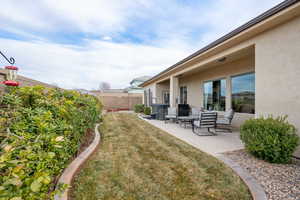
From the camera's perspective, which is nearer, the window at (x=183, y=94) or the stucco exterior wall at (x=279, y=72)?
the stucco exterior wall at (x=279, y=72)

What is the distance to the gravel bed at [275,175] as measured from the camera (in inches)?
80.7

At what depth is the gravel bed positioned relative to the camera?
2.05 m

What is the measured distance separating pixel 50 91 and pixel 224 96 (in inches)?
305

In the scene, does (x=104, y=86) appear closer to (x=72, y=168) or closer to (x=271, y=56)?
(x=72, y=168)

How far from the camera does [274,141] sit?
2857 millimetres

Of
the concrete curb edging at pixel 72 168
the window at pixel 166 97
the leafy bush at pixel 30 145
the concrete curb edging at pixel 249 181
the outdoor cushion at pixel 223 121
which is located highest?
the window at pixel 166 97

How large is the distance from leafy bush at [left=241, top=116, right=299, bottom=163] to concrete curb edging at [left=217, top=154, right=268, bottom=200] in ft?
2.41

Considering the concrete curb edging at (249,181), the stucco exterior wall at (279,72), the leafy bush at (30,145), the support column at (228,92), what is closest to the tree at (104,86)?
the support column at (228,92)

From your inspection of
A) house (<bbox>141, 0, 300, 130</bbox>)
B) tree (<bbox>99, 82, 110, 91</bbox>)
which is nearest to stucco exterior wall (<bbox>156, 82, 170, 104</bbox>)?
house (<bbox>141, 0, 300, 130</bbox>)

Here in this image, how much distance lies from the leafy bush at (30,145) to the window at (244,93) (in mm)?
6906

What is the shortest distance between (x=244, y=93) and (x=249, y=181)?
16.9 ft

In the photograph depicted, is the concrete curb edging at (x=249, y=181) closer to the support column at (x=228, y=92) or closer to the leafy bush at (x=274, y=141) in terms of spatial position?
the leafy bush at (x=274, y=141)

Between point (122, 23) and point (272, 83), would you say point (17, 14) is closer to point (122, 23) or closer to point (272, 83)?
point (122, 23)

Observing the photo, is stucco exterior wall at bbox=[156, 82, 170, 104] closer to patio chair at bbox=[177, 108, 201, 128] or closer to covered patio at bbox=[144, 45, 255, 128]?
covered patio at bbox=[144, 45, 255, 128]
